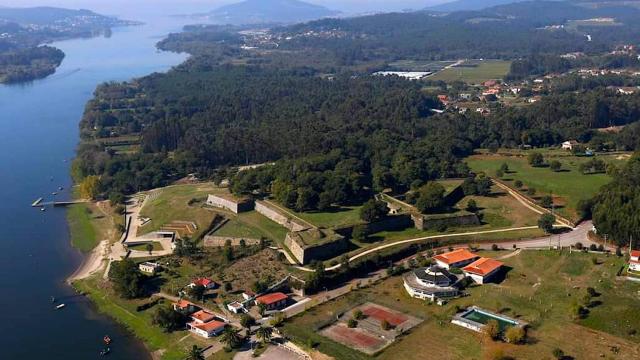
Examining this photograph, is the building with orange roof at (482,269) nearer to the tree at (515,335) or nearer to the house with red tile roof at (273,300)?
the tree at (515,335)

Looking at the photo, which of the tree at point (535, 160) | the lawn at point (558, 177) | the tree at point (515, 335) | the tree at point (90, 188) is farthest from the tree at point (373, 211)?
the tree at point (90, 188)

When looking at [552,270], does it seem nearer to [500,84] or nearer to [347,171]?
[347,171]

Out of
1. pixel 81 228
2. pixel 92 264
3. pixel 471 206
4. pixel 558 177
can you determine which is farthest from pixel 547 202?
pixel 81 228

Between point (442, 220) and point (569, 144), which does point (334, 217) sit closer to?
point (442, 220)

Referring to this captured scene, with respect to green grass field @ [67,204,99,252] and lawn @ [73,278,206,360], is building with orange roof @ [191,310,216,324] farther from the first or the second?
green grass field @ [67,204,99,252]

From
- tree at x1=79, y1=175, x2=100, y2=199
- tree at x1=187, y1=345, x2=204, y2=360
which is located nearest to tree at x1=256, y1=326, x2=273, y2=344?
tree at x1=187, y1=345, x2=204, y2=360
